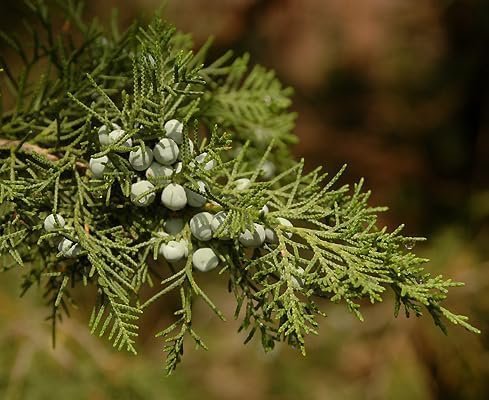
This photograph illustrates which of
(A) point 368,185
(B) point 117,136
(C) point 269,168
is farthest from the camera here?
(A) point 368,185

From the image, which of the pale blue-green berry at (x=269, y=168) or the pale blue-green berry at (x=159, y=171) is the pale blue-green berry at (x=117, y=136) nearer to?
the pale blue-green berry at (x=159, y=171)

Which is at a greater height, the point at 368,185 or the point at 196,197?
the point at 196,197

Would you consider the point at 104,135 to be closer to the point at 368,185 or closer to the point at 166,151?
the point at 166,151

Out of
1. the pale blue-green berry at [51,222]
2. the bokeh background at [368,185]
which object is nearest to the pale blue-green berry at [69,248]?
the pale blue-green berry at [51,222]

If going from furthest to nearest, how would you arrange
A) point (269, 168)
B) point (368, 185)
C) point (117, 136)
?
point (368, 185) < point (269, 168) < point (117, 136)

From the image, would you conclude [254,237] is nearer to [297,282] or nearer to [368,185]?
[297,282]

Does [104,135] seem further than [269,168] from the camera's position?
No

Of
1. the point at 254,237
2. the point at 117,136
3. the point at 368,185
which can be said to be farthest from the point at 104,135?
the point at 368,185

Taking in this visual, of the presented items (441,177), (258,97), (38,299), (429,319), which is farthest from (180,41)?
(441,177)
